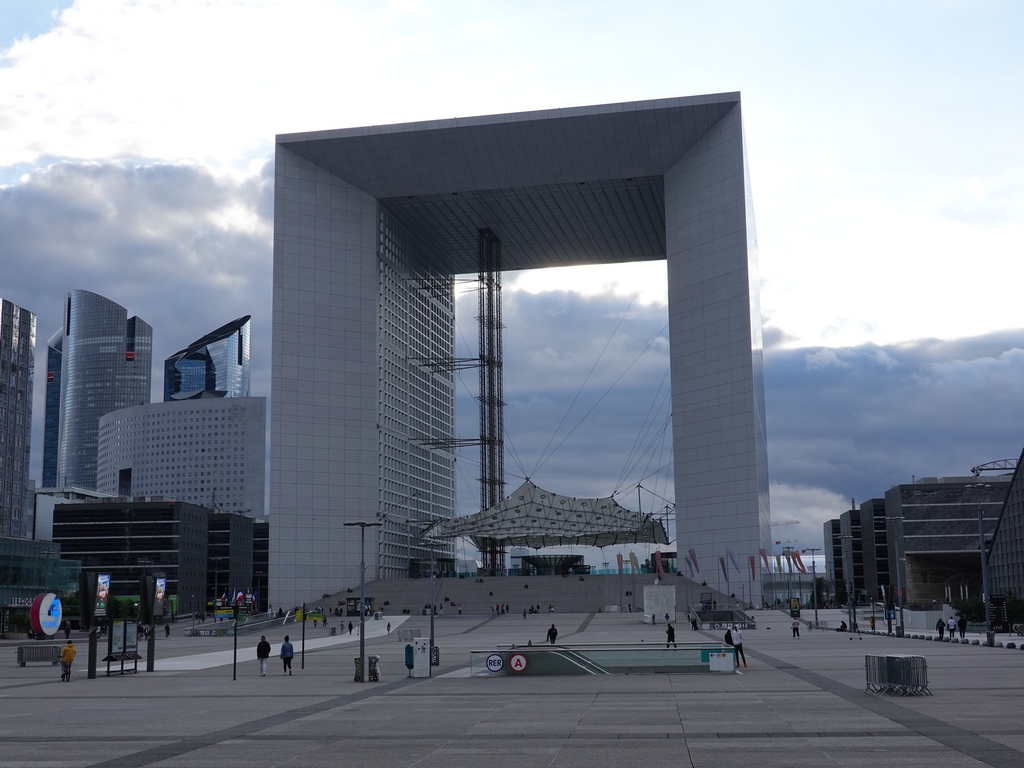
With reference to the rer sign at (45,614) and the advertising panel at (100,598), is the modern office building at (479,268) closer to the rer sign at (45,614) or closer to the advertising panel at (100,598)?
the rer sign at (45,614)

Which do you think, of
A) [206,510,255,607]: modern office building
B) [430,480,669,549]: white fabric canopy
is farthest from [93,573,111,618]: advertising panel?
[206,510,255,607]: modern office building

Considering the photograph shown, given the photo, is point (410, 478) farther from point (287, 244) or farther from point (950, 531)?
point (950, 531)

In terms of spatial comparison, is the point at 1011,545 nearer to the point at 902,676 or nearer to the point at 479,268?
the point at 902,676

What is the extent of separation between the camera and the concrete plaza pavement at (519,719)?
62.5 feet

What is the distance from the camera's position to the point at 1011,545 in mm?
80812

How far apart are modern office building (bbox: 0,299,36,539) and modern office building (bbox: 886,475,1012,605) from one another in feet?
380

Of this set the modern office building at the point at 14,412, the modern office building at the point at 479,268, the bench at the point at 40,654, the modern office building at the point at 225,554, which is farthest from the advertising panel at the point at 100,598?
the modern office building at the point at 225,554

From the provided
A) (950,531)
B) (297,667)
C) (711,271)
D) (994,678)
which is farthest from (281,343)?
(994,678)

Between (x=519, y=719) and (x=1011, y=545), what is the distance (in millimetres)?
67653

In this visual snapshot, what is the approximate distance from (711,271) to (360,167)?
127ft

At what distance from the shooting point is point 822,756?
1822 cm


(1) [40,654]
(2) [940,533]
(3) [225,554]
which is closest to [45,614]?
(1) [40,654]

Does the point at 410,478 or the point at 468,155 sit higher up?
the point at 468,155

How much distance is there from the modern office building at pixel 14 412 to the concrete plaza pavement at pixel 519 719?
11125cm
